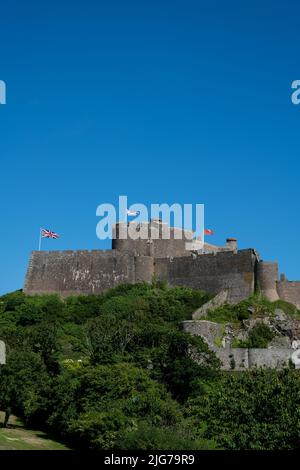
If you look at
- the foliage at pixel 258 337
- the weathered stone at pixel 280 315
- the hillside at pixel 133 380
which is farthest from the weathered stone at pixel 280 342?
the hillside at pixel 133 380

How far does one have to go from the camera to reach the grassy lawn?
41.5 meters

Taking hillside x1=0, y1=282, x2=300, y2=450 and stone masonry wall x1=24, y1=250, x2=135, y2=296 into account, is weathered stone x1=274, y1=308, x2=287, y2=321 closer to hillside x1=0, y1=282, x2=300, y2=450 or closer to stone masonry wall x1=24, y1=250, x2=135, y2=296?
hillside x1=0, y1=282, x2=300, y2=450

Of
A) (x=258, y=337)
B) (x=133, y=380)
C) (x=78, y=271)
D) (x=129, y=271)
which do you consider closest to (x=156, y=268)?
(x=129, y=271)

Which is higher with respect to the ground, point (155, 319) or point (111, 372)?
point (155, 319)

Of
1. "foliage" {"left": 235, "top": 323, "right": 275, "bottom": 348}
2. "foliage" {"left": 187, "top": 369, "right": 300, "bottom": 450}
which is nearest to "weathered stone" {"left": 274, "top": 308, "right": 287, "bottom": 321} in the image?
"foliage" {"left": 235, "top": 323, "right": 275, "bottom": 348}

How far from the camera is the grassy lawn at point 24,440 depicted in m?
41.5

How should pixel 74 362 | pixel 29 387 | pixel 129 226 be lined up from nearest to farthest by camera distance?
pixel 29 387, pixel 74 362, pixel 129 226

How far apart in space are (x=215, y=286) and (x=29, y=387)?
699 inches

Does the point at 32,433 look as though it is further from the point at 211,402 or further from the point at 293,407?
the point at 293,407

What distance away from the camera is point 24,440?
144 ft
